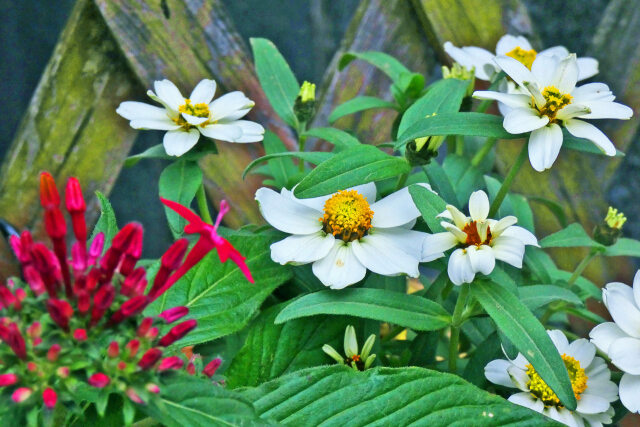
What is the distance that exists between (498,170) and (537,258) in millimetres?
338

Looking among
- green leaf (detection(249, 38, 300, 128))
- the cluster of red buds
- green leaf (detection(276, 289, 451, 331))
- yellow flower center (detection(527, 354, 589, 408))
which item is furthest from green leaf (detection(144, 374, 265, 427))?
green leaf (detection(249, 38, 300, 128))

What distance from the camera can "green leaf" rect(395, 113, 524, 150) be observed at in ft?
1.50

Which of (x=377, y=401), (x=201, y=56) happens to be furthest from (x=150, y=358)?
(x=201, y=56)

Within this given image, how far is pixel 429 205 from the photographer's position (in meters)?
0.48

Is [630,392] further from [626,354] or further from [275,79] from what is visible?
[275,79]

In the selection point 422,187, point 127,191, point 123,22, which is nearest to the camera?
point 422,187

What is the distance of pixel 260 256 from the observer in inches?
21.1

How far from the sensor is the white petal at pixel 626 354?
46 cm

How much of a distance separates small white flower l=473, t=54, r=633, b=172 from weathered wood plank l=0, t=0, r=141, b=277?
588 mm

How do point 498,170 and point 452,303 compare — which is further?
point 498,170

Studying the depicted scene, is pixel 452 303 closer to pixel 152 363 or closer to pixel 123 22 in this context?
pixel 152 363

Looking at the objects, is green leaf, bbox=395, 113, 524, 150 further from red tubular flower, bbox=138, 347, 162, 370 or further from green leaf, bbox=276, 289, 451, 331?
red tubular flower, bbox=138, 347, 162, 370

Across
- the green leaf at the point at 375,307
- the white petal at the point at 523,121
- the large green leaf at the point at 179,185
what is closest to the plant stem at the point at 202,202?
the large green leaf at the point at 179,185

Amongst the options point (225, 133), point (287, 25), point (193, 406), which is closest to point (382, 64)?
point (225, 133)
